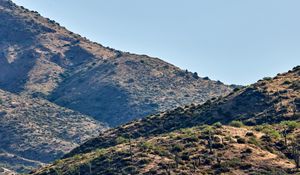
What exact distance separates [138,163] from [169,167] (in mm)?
5963

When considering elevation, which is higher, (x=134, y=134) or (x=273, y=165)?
(x=134, y=134)

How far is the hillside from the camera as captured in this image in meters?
85.3

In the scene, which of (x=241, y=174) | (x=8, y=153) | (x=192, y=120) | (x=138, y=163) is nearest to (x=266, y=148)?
(x=241, y=174)

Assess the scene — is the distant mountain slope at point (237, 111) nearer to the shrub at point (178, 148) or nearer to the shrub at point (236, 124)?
the shrub at point (236, 124)

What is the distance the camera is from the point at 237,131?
99.4 meters

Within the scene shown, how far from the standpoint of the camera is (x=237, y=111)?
4594 inches

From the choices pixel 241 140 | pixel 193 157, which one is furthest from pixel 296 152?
pixel 193 157

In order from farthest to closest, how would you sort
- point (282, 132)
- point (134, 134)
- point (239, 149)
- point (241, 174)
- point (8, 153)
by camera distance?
point (8, 153), point (134, 134), point (282, 132), point (239, 149), point (241, 174)

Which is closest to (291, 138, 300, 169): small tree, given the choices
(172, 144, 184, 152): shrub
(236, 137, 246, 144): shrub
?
(236, 137, 246, 144): shrub

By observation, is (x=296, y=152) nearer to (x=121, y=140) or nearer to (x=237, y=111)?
(x=237, y=111)

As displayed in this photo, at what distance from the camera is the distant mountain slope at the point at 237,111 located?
110m

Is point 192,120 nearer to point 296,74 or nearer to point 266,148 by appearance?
point 296,74

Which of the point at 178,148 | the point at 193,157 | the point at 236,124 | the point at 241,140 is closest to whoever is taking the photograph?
the point at 193,157

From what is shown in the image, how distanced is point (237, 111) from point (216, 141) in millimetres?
25219
